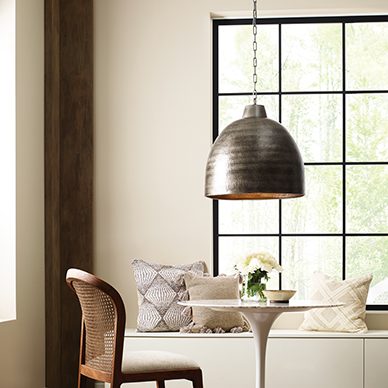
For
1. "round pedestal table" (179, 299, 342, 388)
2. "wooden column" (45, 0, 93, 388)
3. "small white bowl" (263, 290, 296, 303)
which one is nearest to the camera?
"round pedestal table" (179, 299, 342, 388)

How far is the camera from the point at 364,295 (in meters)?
6.12

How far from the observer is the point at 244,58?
666 cm

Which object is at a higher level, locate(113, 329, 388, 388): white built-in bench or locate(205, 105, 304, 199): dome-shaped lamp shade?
locate(205, 105, 304, 199): dome-shaped lamp shade

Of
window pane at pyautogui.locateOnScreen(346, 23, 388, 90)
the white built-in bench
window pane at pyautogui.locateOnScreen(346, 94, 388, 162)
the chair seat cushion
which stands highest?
window pane at pyautogui.locateOnScreen(346, 23, 388, 90)

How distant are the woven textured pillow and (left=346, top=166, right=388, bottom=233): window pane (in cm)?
108

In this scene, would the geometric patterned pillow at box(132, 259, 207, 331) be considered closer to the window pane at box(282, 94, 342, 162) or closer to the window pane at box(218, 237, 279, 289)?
the window pane at box(218, 237, 279, 289)

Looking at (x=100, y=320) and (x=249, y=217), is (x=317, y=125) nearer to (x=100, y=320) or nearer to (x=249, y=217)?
(x=249, y=217)

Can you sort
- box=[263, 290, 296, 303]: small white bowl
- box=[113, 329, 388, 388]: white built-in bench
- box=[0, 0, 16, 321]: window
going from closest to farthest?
box=[263, 290, 296, 303]: small white bowl
box=[0, 0, 16, 321]: window
box=[113, 329, 388, 388]: white built-in bench

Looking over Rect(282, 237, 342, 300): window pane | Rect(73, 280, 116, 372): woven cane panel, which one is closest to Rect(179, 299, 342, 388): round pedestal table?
Rect(73, 280, 116, 372): woven cane panel

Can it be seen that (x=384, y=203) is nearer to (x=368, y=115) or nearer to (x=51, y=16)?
(x=368, y=115)

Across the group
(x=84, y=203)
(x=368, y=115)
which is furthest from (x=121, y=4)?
(x=368, y=115)

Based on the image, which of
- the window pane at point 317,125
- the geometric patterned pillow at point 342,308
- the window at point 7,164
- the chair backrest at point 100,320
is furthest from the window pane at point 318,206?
the chair backrest at point 100,320

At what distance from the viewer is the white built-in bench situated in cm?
587

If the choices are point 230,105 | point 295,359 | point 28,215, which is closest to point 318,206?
point 230,105
